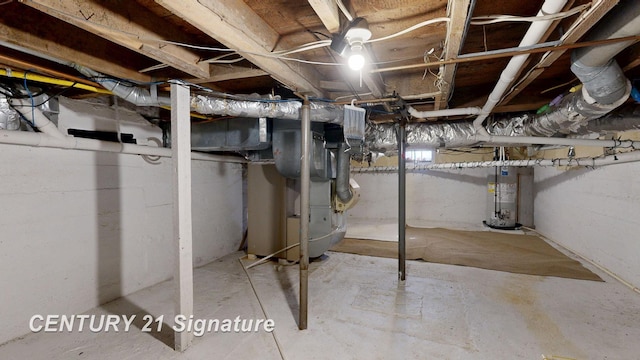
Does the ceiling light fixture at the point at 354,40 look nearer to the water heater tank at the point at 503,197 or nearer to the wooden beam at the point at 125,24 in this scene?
the wooden beam at the point at 125,24

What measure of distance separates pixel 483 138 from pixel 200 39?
2543 millimetres

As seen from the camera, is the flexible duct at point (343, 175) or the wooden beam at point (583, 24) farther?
the flexible duct at point (343, 175)

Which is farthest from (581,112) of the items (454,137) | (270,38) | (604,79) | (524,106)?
(270,38)

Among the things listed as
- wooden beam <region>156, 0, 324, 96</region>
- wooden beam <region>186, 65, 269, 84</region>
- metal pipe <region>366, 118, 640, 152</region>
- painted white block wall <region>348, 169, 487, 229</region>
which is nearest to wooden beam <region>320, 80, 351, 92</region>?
wooden beam <region>156, 0, 324, 96</region>

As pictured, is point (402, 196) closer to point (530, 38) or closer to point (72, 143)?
point (530, 38)

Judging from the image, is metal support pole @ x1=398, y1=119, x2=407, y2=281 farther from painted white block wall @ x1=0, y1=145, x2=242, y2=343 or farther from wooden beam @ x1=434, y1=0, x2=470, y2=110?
painted white block wall @ x1=0, y1=145, x2=242, y2=343

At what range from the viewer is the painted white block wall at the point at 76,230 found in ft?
6.38

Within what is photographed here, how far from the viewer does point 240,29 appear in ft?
4.20

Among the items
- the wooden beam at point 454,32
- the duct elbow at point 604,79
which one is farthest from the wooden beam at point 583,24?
the wooden beam at point 454,32

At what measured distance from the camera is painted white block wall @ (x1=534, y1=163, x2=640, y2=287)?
2801 mm

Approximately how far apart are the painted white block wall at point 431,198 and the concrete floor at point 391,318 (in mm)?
3030

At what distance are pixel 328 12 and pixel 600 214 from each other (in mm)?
4044

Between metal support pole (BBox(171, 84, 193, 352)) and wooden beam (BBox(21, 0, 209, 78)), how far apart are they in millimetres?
311

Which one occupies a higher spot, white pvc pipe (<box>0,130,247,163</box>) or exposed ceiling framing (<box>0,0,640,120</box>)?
exposed ceiling framing (<box>0,0,640,120</box>)
